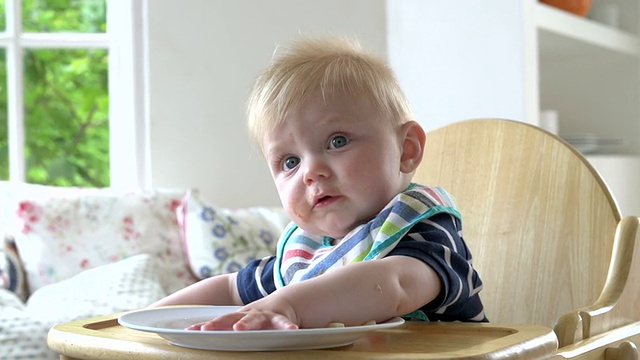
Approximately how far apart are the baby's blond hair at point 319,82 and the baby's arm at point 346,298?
0.61 ft

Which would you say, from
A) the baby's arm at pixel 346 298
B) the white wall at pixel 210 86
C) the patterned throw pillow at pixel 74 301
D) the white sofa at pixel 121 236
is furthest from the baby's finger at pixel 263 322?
the white wall at pixel 210 86

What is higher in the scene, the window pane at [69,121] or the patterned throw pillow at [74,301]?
the window pane at [69,121]

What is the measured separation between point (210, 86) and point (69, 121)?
29.5 inches

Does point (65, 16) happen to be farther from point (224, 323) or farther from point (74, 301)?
point (224, 323)

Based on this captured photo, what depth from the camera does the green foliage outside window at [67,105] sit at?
282cm

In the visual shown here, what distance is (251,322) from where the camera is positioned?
683 millimetres

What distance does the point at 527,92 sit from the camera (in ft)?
6.98

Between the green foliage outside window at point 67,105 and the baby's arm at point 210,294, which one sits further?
the green foliage outside window at point 67,105

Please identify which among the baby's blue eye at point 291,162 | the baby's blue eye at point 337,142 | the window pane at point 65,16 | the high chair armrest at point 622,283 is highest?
the window pane at point 65,16

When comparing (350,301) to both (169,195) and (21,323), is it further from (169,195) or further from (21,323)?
(169,195)

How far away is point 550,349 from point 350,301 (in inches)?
6.3

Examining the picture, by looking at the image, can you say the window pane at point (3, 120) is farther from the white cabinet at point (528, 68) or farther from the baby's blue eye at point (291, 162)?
the baby's blue eye at point (291, 162)

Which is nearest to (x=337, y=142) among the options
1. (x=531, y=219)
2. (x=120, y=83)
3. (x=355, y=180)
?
(x=355, y=180)

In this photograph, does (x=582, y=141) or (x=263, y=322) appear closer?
(x=263, y=322)
